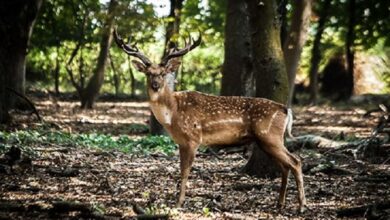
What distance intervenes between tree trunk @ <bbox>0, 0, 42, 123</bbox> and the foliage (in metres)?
1.87

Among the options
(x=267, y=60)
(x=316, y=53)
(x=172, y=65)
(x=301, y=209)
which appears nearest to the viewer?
(x=301, y=209)

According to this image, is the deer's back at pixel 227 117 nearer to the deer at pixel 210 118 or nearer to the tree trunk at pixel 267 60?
the deer at pixel 210 118

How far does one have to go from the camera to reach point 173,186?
28.0 ft

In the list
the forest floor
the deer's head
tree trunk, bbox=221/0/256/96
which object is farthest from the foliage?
the deer's head

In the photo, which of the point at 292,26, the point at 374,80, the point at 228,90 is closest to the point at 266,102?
the point at 292,26

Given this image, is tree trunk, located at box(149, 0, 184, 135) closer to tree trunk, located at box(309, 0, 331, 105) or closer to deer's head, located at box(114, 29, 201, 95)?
deer's head, located at box(114, 29, 201, 95)

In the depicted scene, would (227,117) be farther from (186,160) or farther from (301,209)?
(301,209)

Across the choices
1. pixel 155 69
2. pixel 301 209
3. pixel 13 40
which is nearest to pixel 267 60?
pixel 155 69

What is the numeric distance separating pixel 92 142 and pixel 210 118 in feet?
17.6

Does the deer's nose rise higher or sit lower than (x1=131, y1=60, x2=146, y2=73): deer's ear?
lower

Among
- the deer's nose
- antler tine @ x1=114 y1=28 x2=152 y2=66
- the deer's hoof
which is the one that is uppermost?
antler tine @ x1=114 y1=28 x2=152 y2=66

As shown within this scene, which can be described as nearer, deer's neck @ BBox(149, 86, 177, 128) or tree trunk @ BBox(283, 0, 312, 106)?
deer's neck @ BBox(149, 86, 177, 128)

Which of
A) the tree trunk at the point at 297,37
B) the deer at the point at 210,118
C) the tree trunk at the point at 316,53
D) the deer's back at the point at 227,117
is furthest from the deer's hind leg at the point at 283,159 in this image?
the tree trunk at the point at 316,53

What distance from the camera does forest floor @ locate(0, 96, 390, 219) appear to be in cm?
668
